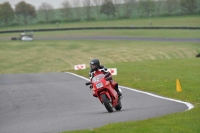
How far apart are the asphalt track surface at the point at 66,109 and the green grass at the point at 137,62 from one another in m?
1.00

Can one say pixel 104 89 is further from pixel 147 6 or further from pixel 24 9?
pixel 24 9

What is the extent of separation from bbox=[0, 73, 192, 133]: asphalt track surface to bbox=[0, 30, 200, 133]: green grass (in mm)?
1003

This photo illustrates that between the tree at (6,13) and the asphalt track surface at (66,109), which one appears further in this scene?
the tree at (6,13)

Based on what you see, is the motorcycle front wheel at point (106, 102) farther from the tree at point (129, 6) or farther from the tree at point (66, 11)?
the tree at point (66, 11)

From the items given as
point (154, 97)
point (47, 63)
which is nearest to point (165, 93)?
point (154, 97)

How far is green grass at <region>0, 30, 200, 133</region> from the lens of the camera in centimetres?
1091

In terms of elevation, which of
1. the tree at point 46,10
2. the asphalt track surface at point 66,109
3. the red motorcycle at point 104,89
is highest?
the red motorcycle at point 104,89

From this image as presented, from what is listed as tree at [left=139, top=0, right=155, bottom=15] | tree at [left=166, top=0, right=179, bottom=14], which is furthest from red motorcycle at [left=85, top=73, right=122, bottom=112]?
tree at [left=166, top=0, right=179, bottom=14]

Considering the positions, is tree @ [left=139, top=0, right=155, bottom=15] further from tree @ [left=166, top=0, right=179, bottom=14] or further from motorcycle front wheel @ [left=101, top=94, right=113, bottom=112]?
motorcycle front wheel @ [left=101, top=94, right=113, bottom=112]

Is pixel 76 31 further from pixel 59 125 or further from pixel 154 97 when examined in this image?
pixel 59 125

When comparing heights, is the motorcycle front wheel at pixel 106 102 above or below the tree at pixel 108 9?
above

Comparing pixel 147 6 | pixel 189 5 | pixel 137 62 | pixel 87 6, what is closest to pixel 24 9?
pixel 87 6

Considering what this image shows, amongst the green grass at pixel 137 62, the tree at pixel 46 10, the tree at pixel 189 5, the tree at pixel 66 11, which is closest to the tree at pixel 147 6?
the tree at pixel 189 5

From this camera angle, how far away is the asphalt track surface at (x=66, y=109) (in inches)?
476
